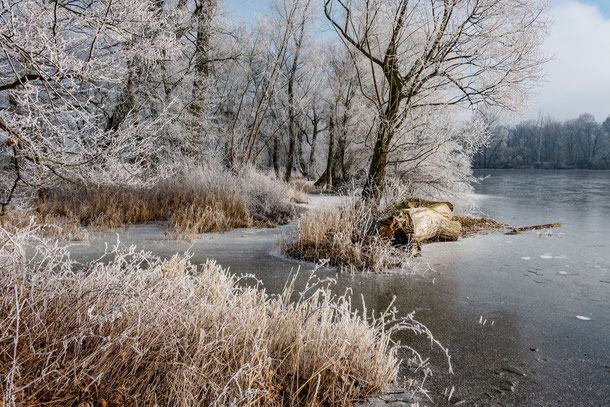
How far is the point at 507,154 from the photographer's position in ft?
261

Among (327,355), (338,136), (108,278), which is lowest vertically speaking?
(327,355)

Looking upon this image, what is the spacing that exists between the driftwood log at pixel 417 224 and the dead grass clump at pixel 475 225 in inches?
37.8

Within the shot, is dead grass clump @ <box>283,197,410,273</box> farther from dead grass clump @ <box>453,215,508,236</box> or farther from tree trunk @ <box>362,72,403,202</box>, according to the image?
dead grass clump @ <box>453,215,508,236</box>

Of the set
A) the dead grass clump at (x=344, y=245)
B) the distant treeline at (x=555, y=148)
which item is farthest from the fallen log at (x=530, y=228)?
the distant treeline at (x=555, y=148)

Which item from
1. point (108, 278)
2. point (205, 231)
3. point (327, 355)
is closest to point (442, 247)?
point (205, 231)

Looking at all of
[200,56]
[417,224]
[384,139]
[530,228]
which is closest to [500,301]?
[417,224]

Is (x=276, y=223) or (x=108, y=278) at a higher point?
(x=108, y=278)

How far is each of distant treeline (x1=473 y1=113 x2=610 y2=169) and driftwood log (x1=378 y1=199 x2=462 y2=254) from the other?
69310 mm

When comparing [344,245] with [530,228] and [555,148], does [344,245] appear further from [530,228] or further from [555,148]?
[555,148]

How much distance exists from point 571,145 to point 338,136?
77.8 metres

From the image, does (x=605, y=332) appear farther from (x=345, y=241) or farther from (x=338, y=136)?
(x=338, y=136)

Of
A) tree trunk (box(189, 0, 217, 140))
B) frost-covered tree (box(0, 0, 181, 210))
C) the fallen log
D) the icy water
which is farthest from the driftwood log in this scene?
tree trunk (box(189, 0, 217, 140))

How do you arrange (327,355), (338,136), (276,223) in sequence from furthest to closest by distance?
(338,136)
(276,223)
(327,355)

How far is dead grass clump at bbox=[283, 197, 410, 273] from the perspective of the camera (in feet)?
20.4
